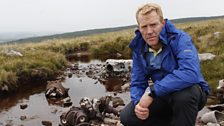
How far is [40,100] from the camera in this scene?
35.7 ft

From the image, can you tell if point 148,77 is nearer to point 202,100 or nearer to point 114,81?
point 202,100

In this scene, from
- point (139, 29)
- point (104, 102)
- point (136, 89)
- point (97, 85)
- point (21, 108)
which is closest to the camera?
point (139, 29)

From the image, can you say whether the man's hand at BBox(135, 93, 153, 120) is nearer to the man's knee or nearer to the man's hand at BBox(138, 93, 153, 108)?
the man's hand at BBox(138, 93, 153, 108)

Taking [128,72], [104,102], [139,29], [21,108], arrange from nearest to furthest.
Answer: [139,29] → [104,102] → [21,108] → [128,72]

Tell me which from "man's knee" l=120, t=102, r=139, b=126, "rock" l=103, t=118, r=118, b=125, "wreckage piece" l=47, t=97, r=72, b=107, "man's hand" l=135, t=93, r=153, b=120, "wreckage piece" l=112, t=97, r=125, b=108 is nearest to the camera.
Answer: "man's hand" l=135, t=93, r=153, b=120

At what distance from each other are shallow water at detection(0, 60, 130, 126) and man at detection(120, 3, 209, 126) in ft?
13.6

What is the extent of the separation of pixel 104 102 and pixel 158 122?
12.4 ft

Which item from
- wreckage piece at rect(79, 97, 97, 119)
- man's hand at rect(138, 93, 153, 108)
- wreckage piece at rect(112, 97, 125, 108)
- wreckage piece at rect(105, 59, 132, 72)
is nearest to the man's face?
man's hand at rect(138, 93, 153, 108)

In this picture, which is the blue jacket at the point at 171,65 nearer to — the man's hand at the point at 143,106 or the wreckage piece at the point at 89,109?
the man's hand at the point at 143,106

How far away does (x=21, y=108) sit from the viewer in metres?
9.95

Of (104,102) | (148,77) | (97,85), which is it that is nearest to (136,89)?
(148,77)

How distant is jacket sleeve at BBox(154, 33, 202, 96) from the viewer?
3967 millimetres

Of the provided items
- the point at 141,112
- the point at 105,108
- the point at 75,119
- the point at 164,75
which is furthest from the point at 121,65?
the point at 141,112

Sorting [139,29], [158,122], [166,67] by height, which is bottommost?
[158,122]
